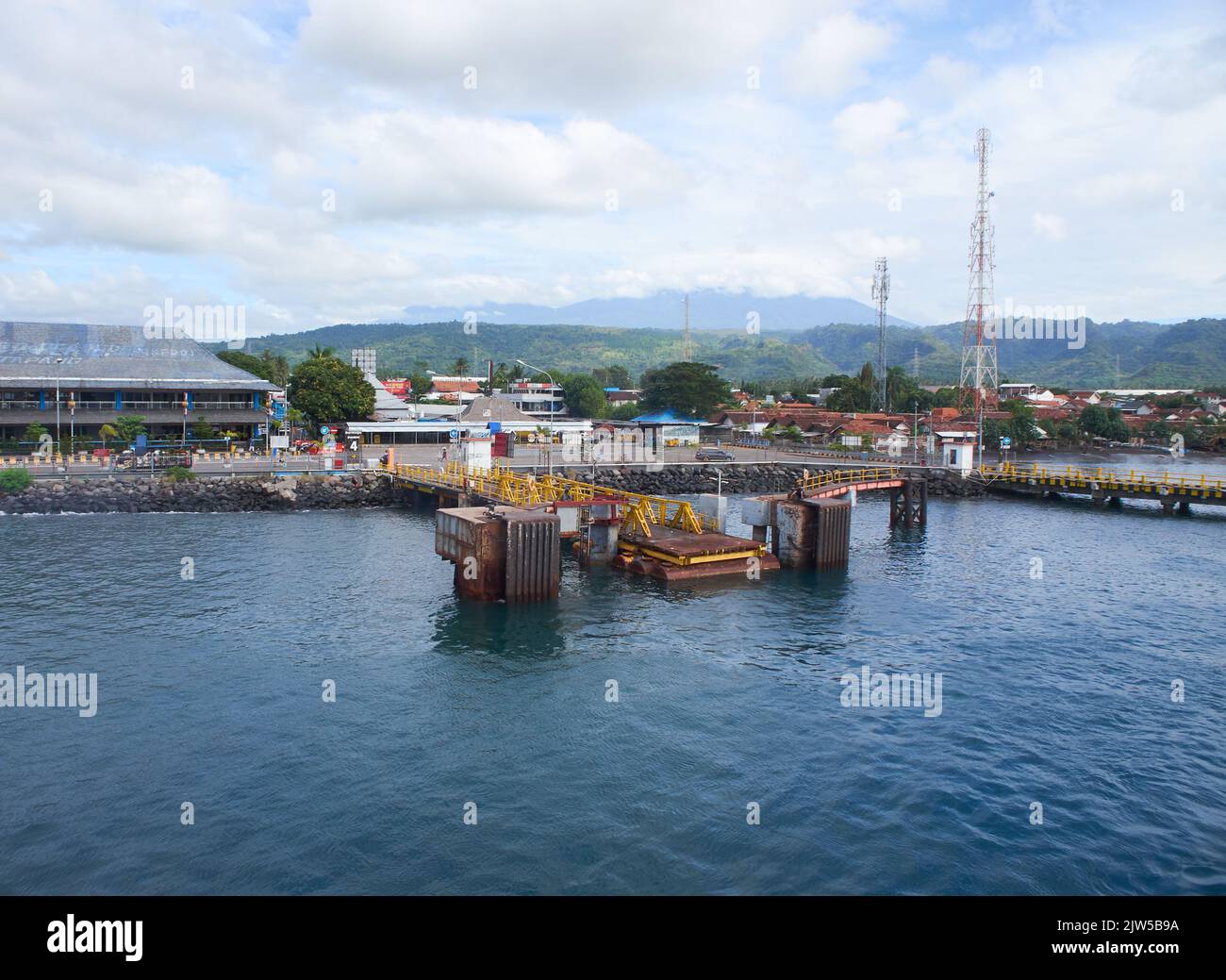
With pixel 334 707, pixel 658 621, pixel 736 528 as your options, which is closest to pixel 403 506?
pixel 736 528

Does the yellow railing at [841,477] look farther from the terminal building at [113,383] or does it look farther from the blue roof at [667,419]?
the terminal building at [113,383]

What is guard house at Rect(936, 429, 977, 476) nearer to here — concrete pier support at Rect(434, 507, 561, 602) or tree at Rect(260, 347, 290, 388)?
concrete pier support at Rect(434, 507, 561, 602)

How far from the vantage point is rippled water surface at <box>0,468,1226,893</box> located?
1545cm

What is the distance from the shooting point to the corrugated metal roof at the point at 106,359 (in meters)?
68.8

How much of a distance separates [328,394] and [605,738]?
67716 mm

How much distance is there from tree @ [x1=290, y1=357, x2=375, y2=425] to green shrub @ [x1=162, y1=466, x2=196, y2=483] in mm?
24745

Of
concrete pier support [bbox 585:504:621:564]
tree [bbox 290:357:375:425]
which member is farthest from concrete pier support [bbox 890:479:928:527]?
tree [bbox 290:357:375:425]

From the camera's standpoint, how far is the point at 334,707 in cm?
2216

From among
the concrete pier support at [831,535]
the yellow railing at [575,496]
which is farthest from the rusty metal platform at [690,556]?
the concrete pier support at [831,535]

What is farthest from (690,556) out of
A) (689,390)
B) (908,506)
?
(689,390)

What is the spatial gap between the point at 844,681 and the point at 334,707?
1390 cm
